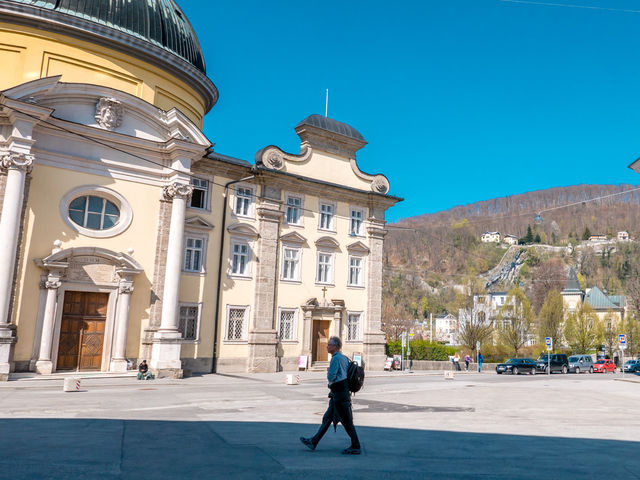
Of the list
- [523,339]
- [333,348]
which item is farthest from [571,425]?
[523,339]

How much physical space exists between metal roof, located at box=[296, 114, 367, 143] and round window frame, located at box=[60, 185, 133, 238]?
38.9ft

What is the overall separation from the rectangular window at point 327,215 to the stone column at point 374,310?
9.58 ft

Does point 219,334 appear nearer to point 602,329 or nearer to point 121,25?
point 121,25

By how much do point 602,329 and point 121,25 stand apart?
6495 cm

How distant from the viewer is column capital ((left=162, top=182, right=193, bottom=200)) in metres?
25.1

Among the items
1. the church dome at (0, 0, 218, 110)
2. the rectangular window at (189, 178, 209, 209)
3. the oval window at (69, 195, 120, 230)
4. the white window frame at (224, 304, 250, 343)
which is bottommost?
the white window frame at (224, 304, 250, 343)

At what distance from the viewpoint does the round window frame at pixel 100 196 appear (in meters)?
22.9

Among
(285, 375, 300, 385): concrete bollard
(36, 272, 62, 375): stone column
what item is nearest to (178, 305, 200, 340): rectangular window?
(36, 272, 62, 375): stone column

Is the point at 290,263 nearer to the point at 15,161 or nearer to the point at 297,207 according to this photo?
the point at 297,207

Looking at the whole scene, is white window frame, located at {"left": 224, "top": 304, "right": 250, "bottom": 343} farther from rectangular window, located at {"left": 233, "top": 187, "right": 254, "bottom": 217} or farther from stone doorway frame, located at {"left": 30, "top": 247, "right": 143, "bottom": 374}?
stone doorway frame, located at {"left": 30, "top": 247, "right": 143, "bottom": 374}

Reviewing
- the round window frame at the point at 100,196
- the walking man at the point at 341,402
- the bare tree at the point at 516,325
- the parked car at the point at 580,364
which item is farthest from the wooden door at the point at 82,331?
the bare tree at the point at 516,325

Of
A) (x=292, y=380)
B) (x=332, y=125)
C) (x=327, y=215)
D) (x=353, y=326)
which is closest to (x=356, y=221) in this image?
(x=327, y=215)

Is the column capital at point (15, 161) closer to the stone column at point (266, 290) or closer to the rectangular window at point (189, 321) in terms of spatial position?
the rectangular window at point (189, 321)

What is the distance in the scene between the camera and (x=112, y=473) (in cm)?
658
